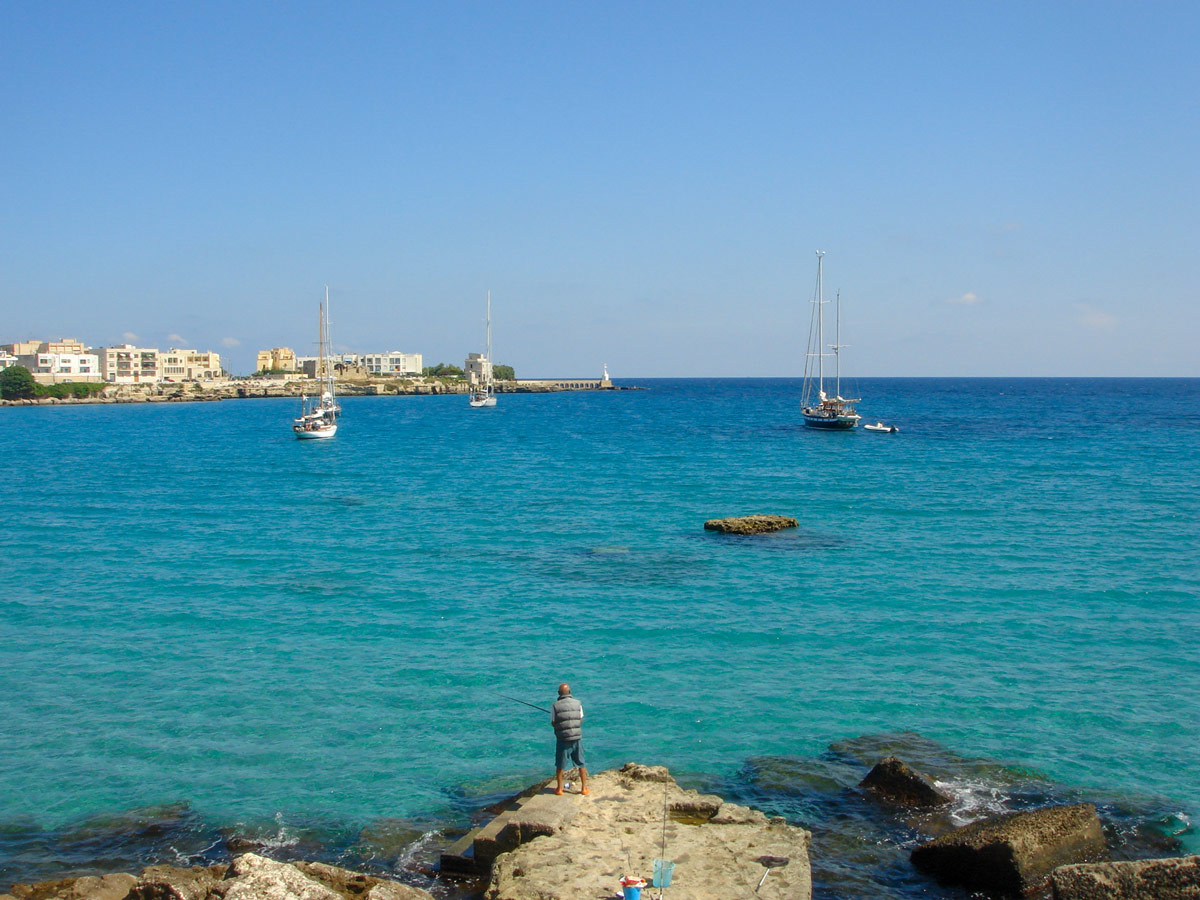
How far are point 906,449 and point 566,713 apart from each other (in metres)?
63.7

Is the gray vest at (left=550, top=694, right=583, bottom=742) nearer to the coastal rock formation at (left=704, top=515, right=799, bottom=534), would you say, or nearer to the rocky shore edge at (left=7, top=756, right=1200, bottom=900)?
the rocky shore edge at (left=7, top=756, right=1200, bottom=900)

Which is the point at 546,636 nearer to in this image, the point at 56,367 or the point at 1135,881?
the point at 1135,881

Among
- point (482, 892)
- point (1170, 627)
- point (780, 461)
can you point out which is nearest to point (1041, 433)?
point (780, 461)

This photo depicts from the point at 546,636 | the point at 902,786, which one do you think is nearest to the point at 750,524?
the point at 546,636

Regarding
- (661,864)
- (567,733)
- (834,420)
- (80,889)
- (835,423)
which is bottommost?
(80,889)

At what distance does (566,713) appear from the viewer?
13.7 meters

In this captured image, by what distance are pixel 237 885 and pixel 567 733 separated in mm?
4718

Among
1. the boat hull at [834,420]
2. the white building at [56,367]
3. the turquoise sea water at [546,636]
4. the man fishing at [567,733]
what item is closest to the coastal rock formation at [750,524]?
the turquoise sea water at [546,636]

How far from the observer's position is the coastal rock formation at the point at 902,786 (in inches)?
575

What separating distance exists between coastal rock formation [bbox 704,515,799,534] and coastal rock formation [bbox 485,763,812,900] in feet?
76.4

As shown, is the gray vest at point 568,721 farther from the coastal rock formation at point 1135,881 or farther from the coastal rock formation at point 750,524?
the coastal rock formation at point 750,524

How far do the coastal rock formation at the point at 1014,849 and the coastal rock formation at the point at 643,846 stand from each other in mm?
1887

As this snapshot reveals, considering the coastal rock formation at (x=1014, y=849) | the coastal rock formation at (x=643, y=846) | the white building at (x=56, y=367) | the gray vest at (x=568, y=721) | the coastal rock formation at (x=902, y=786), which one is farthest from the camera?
the white building at (x=56, y=367)

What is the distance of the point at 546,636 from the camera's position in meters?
23.7
